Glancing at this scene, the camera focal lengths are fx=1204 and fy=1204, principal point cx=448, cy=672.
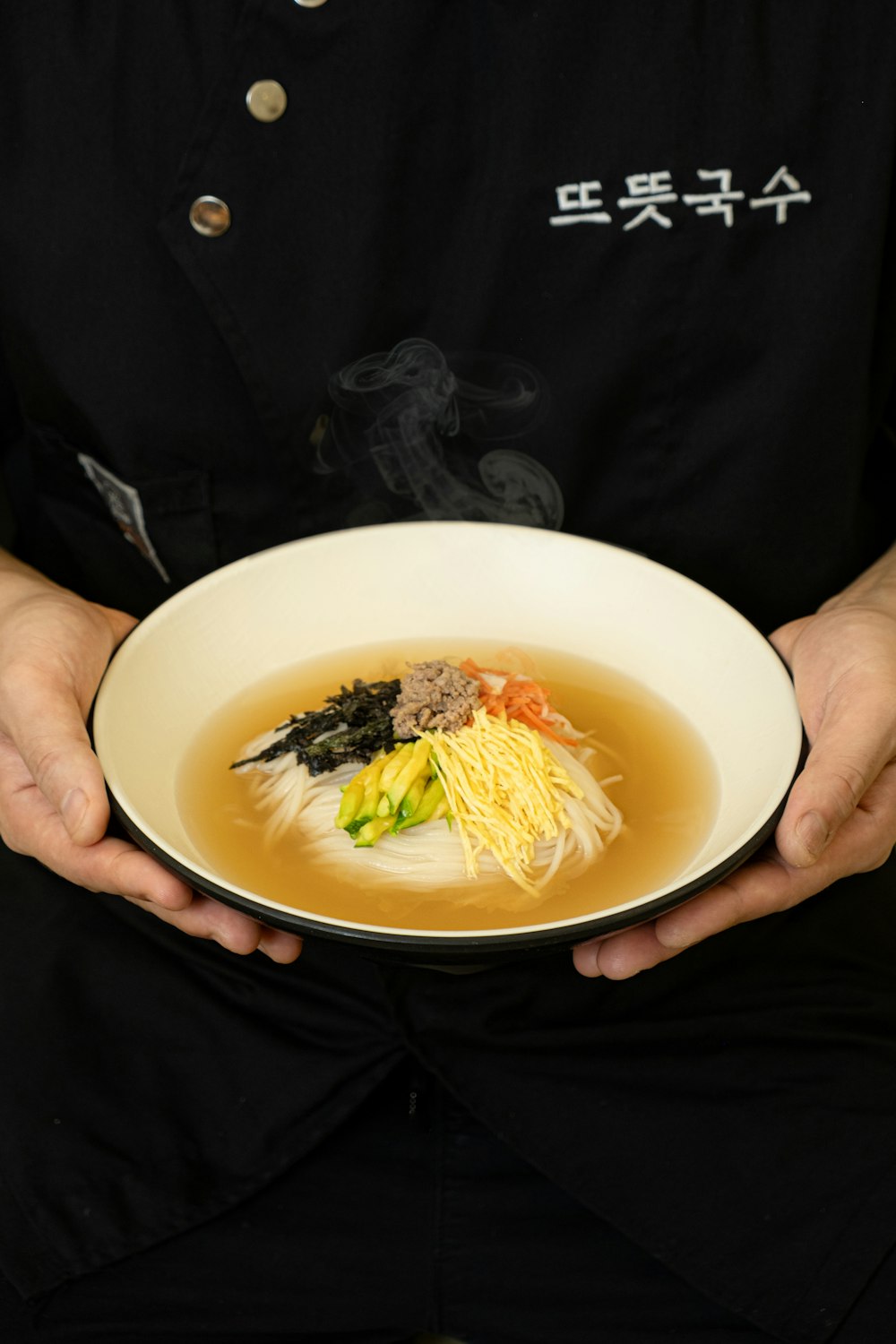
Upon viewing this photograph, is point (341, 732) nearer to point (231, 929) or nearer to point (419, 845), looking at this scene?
point (419, 845)

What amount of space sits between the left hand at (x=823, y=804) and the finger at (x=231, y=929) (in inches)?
11.5

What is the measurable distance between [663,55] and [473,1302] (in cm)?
143

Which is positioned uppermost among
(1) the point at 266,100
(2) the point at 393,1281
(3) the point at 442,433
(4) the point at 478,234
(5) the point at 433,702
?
(1) the point at 266,100

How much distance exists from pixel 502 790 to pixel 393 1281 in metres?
0.54

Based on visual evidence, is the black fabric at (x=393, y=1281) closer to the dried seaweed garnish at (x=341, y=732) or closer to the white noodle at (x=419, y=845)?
the white noodle at (x=419, y=845)

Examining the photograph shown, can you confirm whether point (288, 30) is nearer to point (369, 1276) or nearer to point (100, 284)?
point (100, 284)

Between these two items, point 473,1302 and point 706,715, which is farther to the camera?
point 706,715

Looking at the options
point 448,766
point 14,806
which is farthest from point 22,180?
point 448,766

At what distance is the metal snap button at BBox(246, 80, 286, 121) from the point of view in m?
1.42

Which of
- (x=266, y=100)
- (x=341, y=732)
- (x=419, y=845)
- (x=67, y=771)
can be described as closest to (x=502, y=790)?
(x=419, y=845)

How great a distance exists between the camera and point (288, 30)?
1405 millimetres

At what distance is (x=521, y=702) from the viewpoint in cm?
143

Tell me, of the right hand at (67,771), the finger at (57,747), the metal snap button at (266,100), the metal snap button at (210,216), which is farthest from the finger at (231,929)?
the metal snap button at (266,100)

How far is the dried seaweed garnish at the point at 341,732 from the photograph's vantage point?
1.40m
